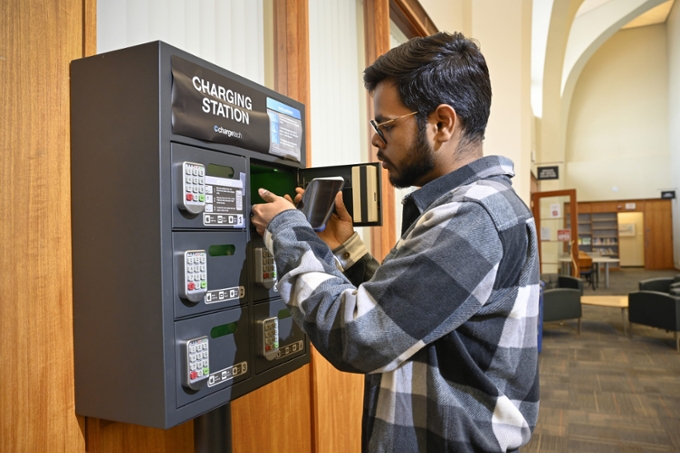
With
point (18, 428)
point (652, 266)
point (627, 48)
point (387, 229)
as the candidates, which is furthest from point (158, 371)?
point (627, 48)

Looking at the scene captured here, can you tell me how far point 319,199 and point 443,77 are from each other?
18.3 inches

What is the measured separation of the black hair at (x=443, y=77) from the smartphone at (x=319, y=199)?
305 mm

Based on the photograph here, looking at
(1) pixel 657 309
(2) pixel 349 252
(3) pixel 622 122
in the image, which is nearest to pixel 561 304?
(1) pixel 657 309

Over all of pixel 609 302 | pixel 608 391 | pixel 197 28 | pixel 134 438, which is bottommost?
pixel 608 391

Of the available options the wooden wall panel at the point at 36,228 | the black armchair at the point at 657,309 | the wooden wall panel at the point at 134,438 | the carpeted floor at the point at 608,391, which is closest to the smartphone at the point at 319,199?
the wooden wall panel at the point at 36,228

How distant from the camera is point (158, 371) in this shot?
3.49ft

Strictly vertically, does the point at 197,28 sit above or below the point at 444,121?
above

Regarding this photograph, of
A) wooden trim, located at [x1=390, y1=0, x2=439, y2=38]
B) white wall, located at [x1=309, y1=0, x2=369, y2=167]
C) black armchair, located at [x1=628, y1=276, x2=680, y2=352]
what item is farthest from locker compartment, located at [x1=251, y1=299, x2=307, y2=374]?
black armchair, located at [x1=628, y1=276, x2=680, y2=352]

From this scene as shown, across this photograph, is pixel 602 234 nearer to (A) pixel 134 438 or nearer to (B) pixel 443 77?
(B) pixel 443 77

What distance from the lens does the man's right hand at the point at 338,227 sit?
1.56 meters

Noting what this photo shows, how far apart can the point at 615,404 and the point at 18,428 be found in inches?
202

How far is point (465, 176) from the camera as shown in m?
1.18

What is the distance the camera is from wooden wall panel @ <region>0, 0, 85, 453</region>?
105 cm

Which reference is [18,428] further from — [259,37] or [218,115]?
[259,37]
